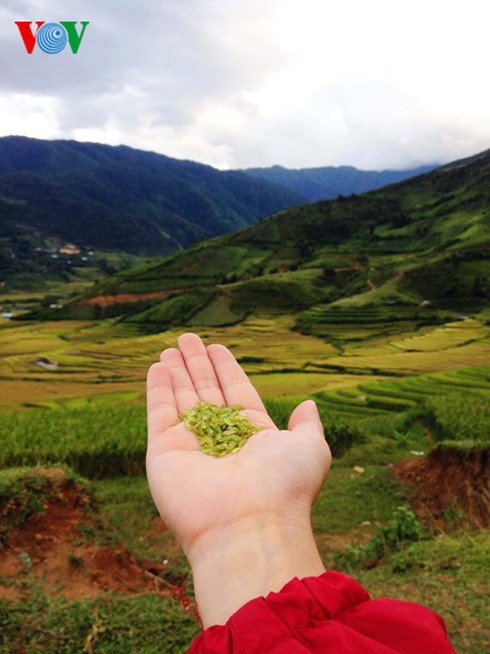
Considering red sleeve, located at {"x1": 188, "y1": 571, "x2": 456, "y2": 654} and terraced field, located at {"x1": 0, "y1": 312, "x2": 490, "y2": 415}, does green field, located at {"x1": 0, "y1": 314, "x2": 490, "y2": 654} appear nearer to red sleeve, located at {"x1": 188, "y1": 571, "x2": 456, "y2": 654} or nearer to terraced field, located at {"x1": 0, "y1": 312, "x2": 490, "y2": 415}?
terraced field, located at {"x1": 0, "y1": 312, "x2": 490, "y2": 415}

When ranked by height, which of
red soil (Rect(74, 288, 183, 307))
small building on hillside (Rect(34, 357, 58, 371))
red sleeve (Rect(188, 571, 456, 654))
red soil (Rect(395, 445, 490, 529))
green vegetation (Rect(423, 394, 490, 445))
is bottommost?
green vegetation (Rect(423, 394, 490, 445))

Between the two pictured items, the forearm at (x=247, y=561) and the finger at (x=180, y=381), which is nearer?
the forearm at (x=247, y=561)

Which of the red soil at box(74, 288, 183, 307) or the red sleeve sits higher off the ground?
the red soil at box(74, 288, 183, 307)

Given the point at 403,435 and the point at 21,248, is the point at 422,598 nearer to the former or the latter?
the point at 403,435

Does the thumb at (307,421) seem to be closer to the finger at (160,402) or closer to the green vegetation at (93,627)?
the finger at (160,402)

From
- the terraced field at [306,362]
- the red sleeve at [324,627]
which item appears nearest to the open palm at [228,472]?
the red sleeve at [324,627]

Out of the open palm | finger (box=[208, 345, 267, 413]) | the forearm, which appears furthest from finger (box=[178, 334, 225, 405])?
the forearm

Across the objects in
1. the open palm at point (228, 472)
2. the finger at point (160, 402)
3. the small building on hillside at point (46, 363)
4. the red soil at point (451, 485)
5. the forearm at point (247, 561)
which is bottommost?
the red soil at point (451, 485)
